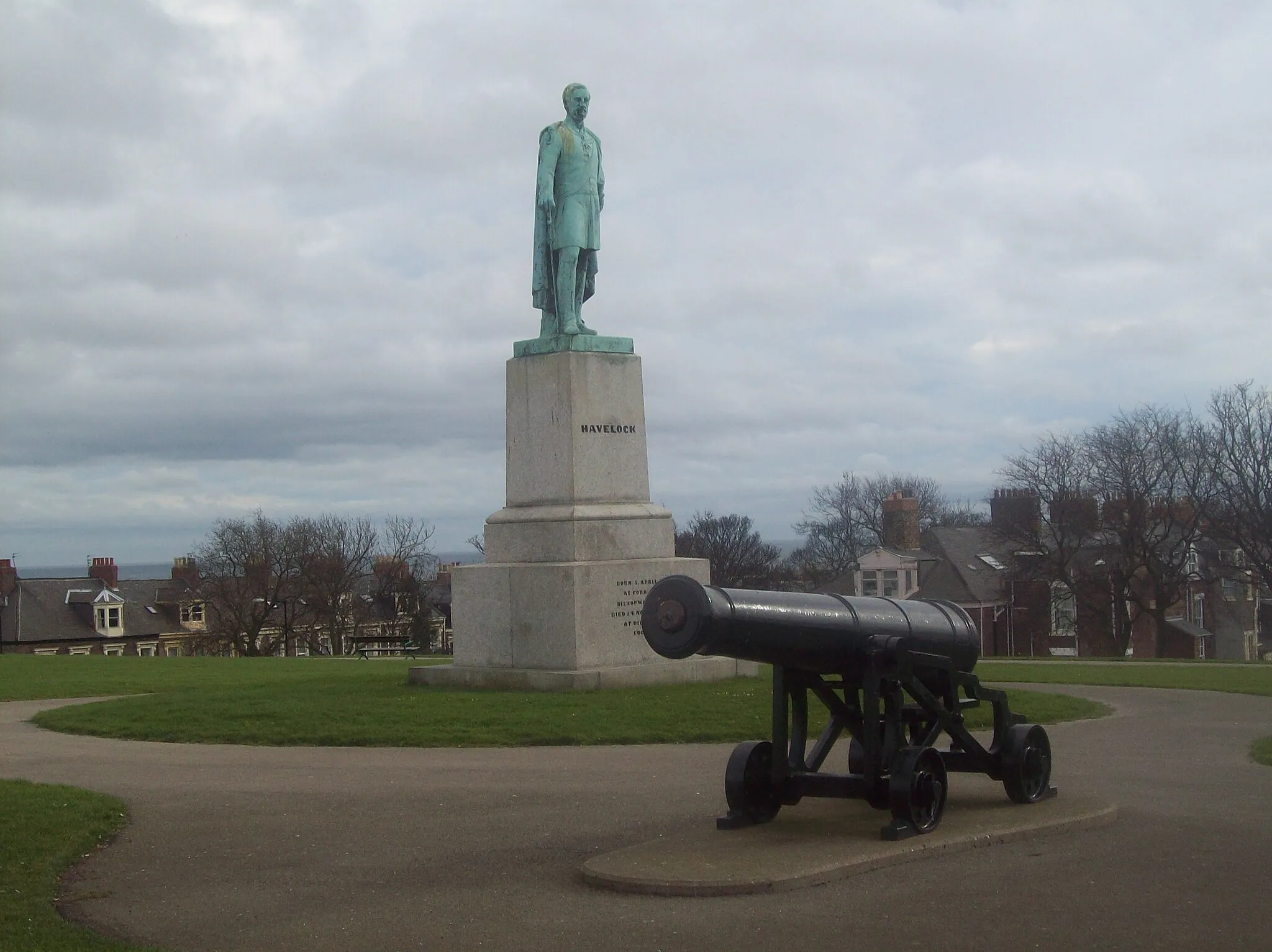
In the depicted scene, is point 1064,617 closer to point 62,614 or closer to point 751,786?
point 62,614

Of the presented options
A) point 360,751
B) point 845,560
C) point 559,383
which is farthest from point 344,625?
point 360,751

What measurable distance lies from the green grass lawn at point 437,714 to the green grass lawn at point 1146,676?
4657mm

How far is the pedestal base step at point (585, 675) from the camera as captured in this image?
17.9 meters

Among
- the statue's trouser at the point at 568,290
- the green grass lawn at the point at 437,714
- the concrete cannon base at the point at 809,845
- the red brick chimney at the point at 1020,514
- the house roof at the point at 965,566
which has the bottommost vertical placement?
the concrete cannon base at the point at 809,845

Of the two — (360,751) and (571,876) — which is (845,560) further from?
(571,876)

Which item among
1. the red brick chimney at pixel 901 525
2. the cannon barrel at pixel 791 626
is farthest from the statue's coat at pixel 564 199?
the red brick chimney at pixel 901 525

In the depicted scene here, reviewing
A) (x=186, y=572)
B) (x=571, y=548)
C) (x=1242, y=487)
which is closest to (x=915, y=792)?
(x=571, y=548)

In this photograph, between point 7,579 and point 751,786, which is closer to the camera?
point 751,786

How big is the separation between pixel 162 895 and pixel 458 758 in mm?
5364

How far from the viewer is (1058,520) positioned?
5728cm

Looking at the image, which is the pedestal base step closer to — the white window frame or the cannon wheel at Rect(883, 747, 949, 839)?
the cannon wheel at Rect(883, 747, 949, 839)

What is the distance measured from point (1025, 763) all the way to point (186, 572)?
258ft

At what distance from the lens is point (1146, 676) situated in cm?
2475

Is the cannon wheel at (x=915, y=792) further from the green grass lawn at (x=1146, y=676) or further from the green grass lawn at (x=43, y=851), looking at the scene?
the green grass lawn at (x=1146, y=676)
